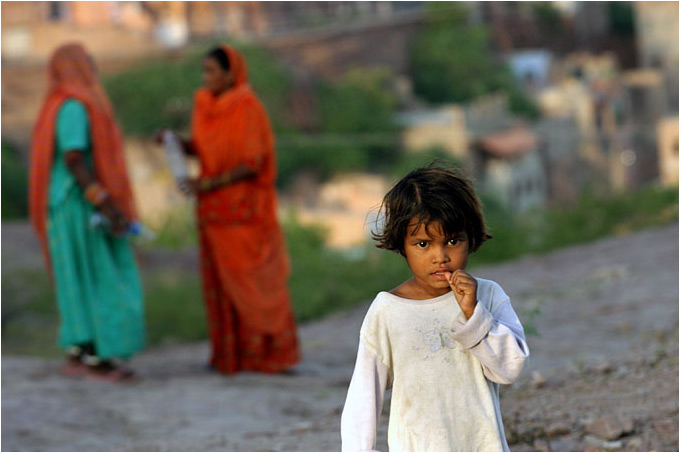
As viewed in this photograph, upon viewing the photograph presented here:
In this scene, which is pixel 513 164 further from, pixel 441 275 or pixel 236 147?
pixel 441 275

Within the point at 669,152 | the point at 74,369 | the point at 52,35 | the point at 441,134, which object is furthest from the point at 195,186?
the point at 52,35

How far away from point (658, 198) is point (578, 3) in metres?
44.5

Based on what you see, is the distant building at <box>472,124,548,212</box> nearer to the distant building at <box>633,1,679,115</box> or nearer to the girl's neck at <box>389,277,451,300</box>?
the distant building at <box>633,1,679,115</box>

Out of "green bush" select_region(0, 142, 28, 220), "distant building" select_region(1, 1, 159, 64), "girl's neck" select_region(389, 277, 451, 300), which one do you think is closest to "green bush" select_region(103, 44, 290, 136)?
"distant building" select_region(1, 1, 159, 64)

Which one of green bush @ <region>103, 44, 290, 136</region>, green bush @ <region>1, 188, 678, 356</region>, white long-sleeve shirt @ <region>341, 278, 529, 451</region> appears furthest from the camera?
green bush @ <region>103, 44, 290, 136</region>

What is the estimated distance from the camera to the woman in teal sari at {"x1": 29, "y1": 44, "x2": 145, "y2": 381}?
5.64 m

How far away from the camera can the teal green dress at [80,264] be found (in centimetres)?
564

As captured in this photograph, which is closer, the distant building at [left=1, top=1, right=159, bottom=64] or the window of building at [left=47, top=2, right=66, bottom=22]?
the distant building at [left=1, top=1, right=159, bottom=64]

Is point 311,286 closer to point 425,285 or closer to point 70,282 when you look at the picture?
point 70,282

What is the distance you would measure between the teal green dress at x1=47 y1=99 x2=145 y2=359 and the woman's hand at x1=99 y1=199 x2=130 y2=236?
0.23 feet

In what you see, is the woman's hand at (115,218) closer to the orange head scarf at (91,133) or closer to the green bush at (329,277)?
the orange head scarf at (91,133)

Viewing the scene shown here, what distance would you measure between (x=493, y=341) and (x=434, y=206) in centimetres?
32

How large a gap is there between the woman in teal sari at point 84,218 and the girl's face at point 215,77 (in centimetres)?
55

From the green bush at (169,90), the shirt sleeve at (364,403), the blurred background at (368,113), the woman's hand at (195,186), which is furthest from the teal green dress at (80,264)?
the green bush at (169,90)
